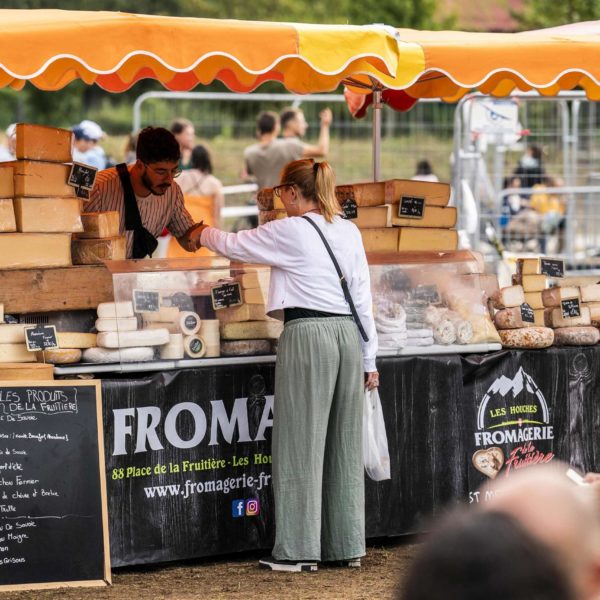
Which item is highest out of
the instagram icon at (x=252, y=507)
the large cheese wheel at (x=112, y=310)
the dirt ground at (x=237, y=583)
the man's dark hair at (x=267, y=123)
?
the man's dark hair at (x=267, y=123)

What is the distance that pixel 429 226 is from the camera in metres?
6.60

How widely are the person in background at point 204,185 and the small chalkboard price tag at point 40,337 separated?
5.59m

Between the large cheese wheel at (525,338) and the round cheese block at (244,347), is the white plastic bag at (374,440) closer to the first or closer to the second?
the round cheese block at (244,347)

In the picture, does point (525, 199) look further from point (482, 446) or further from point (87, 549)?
point (87, 549)

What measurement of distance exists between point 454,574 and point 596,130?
12.3m

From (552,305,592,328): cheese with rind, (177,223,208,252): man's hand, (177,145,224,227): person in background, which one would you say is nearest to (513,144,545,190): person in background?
(177,145,224,227): person in background

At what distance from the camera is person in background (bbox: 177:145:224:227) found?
1112cm

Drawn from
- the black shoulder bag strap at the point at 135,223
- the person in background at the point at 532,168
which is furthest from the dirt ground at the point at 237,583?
the person in background at the point at 532,168

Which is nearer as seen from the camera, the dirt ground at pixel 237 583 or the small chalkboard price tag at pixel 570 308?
the dirt ground at pixel 237 583

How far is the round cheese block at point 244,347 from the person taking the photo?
5930mm

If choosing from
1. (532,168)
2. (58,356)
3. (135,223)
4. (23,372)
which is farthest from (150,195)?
(532,168)

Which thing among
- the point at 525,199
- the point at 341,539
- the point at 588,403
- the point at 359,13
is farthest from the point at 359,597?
the point at 359,13

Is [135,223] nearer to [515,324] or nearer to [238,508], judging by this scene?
[238,508]

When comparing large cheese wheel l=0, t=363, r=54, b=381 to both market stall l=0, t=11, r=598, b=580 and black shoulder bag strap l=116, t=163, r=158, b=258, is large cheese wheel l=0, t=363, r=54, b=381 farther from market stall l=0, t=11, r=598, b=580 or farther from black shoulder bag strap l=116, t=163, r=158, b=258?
black shoulder bag strap l=116, t=163, r=158, b=258
